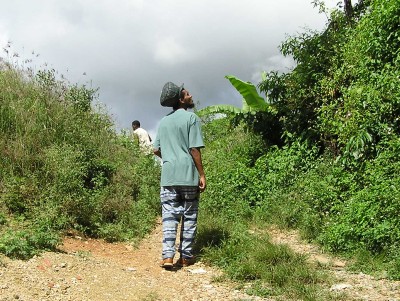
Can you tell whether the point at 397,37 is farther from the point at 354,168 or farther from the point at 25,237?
the point at 25,237

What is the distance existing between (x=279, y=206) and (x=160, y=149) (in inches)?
94.0

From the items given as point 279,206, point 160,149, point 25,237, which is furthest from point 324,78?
point 25,237

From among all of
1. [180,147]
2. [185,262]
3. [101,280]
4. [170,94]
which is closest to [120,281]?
[101,280]

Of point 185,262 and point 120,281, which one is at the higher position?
point 185,262

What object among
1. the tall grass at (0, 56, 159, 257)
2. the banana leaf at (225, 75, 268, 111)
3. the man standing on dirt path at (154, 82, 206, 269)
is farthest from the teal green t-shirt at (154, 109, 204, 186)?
the banana leaf at (225, 75, 268, 111)

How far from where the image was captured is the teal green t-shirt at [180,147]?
5.25m

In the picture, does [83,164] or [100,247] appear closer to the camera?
[100,247]

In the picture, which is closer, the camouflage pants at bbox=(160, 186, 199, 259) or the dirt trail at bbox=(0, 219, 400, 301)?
the dirt trail at bbox=(0, 219, 400, 301)

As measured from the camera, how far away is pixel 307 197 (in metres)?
7.07

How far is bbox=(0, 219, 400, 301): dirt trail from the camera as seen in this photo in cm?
429

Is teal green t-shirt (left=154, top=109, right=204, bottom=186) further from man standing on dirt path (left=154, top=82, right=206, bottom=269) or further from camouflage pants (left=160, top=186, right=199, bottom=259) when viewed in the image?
camouflage pants (left=160, top=186, right=199, bottom=259)

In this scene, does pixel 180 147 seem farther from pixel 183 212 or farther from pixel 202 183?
pixel 183 212

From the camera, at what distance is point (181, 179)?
5.23 metres

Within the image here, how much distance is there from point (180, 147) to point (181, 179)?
36 centimetres
